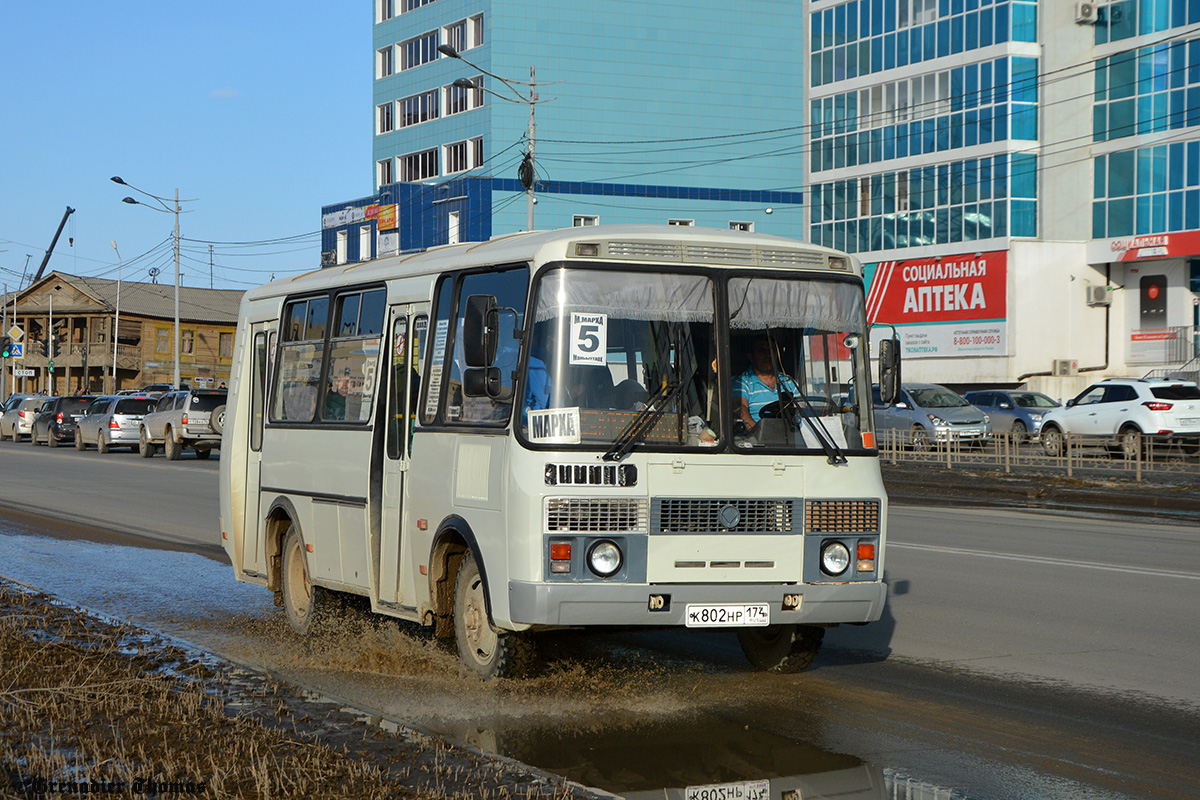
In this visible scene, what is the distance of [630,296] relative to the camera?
7.84 m

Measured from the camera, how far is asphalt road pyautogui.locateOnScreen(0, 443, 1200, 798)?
21.2 ft

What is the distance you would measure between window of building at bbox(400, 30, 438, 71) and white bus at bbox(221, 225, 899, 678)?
69.8 metres

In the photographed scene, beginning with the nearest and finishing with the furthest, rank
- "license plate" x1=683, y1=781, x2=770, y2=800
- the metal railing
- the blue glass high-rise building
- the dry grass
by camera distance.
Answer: the dry grass, "license plate" x1=683, y1=781, x2=770, y2=800, the metal railing, the blue glass high-rise building

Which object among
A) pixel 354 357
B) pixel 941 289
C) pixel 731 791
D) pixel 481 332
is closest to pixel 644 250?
pixel 481 332

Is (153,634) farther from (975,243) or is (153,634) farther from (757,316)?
(975,243)

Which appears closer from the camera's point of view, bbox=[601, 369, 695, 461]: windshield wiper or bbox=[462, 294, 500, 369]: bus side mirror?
bbox=[462, 294, 500, 369]: bus side mirror

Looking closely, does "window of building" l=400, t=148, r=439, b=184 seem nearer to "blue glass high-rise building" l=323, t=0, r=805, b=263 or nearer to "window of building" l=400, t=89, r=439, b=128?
"blue glass high-rise building" l=323, t=0, r=805, b=263

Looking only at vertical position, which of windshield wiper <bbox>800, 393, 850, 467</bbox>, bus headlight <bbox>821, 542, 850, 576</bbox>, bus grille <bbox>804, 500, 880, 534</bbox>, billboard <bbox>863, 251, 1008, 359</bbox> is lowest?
bus headlight <bbox>821, 542, 850, 576</bbox>

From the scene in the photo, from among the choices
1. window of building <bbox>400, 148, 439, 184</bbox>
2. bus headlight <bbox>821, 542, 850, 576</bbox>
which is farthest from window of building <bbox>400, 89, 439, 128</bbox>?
bus headlight <bbox>821, 542, 850, 576</bbox>

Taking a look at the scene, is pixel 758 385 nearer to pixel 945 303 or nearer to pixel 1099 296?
pixel 1099 296

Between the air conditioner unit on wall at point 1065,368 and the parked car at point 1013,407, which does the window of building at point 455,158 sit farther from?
the parked car at point 1013,407

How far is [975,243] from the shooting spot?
183 ft

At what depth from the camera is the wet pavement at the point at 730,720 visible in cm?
612

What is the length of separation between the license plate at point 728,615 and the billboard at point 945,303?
48870mm
